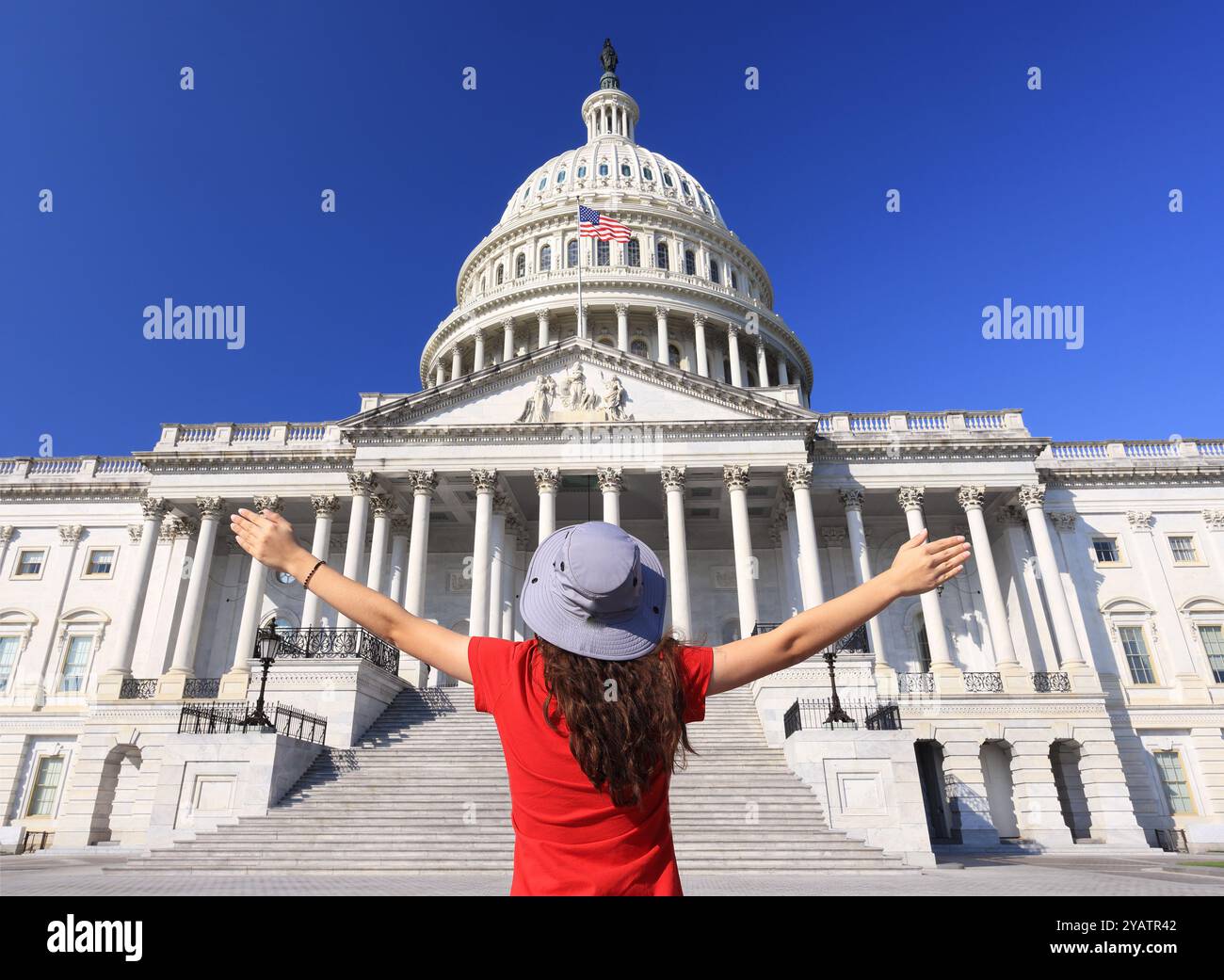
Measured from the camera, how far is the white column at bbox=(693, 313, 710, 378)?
58406 millimetres

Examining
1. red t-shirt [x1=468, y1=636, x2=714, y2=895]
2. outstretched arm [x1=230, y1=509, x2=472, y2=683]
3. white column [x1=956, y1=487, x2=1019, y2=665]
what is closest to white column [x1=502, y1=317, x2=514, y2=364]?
white column [x1=956, y1=487, x2=1019, y2=665]

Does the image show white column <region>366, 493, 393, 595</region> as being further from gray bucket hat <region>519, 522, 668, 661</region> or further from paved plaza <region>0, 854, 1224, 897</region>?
gray bucket hat <region>519, 522, 668, 661</region>

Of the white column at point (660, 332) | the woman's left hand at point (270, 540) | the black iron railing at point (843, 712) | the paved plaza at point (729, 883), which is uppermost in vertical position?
the white column at point (660, 332)

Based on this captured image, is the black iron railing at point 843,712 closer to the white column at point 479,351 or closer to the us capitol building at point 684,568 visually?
the us capitol building at point 684,568

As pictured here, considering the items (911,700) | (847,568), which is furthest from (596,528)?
(847,568)

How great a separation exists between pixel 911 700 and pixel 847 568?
983cm

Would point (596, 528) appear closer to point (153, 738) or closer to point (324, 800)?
point (324, 800)

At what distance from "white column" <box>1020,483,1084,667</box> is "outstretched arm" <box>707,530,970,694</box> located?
123 feet

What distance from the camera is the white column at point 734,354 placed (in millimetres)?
59094

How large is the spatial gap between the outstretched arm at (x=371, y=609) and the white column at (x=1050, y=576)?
38229 millimetres

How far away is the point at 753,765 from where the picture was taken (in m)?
22.9

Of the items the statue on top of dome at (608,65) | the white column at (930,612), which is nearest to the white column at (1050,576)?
the white column at (930,612)

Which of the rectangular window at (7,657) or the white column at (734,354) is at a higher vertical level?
the white column at (734,354)
